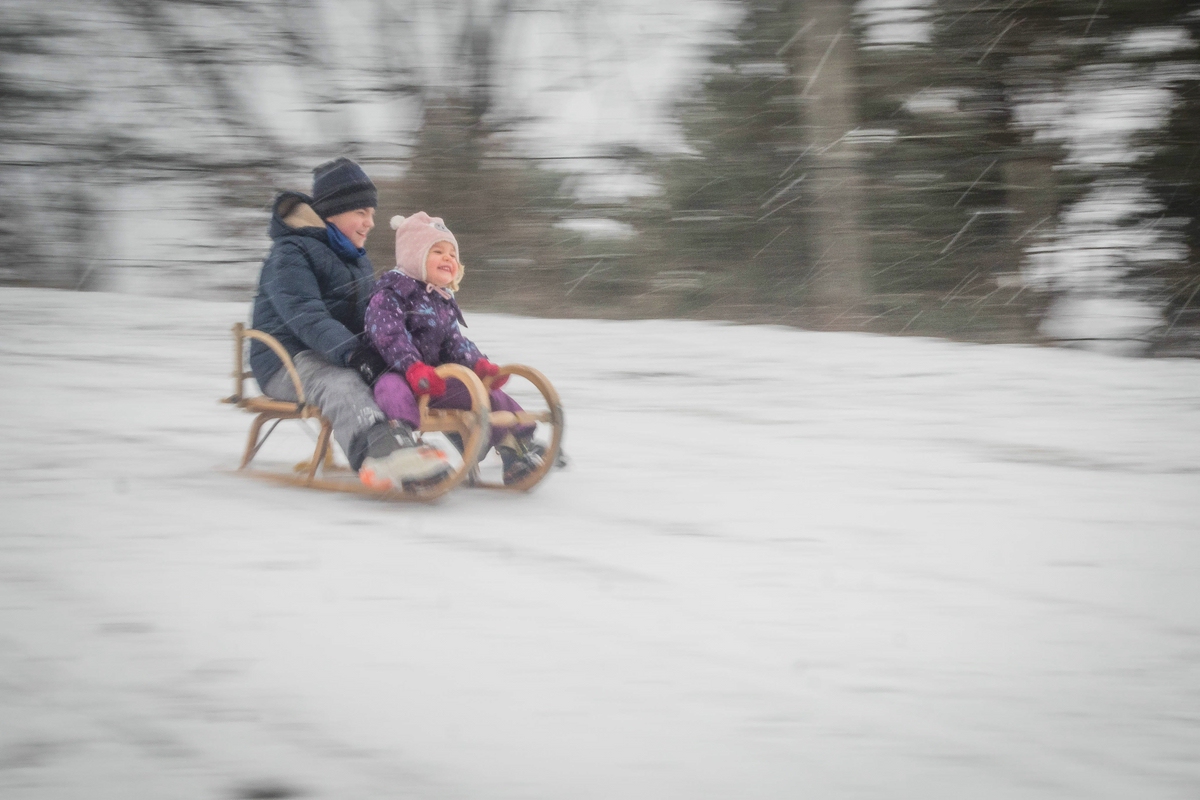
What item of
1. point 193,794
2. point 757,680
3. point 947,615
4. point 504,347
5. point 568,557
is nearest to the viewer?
point 193,794

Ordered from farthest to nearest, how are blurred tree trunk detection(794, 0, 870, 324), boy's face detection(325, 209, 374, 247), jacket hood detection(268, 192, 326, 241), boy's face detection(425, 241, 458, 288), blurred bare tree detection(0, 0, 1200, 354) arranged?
blurred tree trunk detection(794, 0, 870, 324) → blurred bare tree detection(0, 0, 1200, 354) → boy's face detection(325, 209, 374, 247) → jacket hood detection(268, 192, 326, 241) → boy's face detection(425, 241, 458, 288)

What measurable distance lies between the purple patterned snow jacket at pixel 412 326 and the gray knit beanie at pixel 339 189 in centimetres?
38

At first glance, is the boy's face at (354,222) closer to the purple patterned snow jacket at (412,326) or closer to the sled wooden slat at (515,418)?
the purple patterned snow jacket at (412,326)

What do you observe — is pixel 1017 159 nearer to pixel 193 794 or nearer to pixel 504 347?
pixel 504 347

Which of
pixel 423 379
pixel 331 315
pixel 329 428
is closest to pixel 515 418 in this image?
pixel 423 379

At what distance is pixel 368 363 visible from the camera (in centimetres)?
387

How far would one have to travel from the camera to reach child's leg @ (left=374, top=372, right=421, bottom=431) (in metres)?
3.68

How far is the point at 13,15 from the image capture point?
936 centimetres

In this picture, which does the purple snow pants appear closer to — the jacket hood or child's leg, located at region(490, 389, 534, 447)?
child's leg, located at region(490, 389, 534, 447)

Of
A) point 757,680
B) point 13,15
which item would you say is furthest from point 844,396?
point 13,15

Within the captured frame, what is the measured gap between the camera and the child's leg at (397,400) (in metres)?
3.68

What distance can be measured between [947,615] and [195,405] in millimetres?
4078

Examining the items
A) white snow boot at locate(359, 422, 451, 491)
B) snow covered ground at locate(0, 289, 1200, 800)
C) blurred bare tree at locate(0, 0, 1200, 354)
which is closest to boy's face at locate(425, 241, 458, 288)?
white snow boot at locate(359, 422, 451, 491)

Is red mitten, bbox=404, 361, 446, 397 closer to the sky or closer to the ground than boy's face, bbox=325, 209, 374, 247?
closer to the ground
